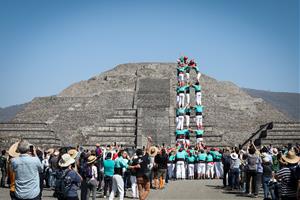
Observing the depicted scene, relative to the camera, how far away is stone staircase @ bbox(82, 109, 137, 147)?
2975cm

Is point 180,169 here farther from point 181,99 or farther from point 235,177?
point 181,99

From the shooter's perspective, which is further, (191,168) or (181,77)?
(181,77)

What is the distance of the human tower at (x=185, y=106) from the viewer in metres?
23.5

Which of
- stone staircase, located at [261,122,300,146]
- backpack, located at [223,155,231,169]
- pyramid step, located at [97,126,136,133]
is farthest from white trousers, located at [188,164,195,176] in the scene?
pyramid step, located at [97,126,136,133]

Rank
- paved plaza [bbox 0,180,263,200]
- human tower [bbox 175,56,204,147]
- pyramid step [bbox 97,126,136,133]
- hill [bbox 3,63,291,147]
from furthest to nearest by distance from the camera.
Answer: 1. pyramid step [bbox 97,126,136,133]
2. hill [bbox 3,63,291,147]
3. human tower [bbox 175,56,204,147]
4. paved plaza [bbox 0,180,263,200]

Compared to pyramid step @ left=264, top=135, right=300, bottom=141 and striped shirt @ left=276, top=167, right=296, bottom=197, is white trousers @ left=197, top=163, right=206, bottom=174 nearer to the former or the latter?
pyramid step @ left=264, top=135, right=300, bottom=141

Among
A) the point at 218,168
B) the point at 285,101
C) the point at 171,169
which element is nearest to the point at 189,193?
the point at 171,169

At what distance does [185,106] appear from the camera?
2475cm

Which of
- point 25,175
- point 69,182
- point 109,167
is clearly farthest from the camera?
point 109,167

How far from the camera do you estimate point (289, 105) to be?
95688 mm

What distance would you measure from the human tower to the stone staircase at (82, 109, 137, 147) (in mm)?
5618

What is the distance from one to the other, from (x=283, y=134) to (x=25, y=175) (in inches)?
934

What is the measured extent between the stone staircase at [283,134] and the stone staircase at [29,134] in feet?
45.5

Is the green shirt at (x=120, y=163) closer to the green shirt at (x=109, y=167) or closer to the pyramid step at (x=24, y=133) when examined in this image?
the green shirt at (x=109, y=167)
